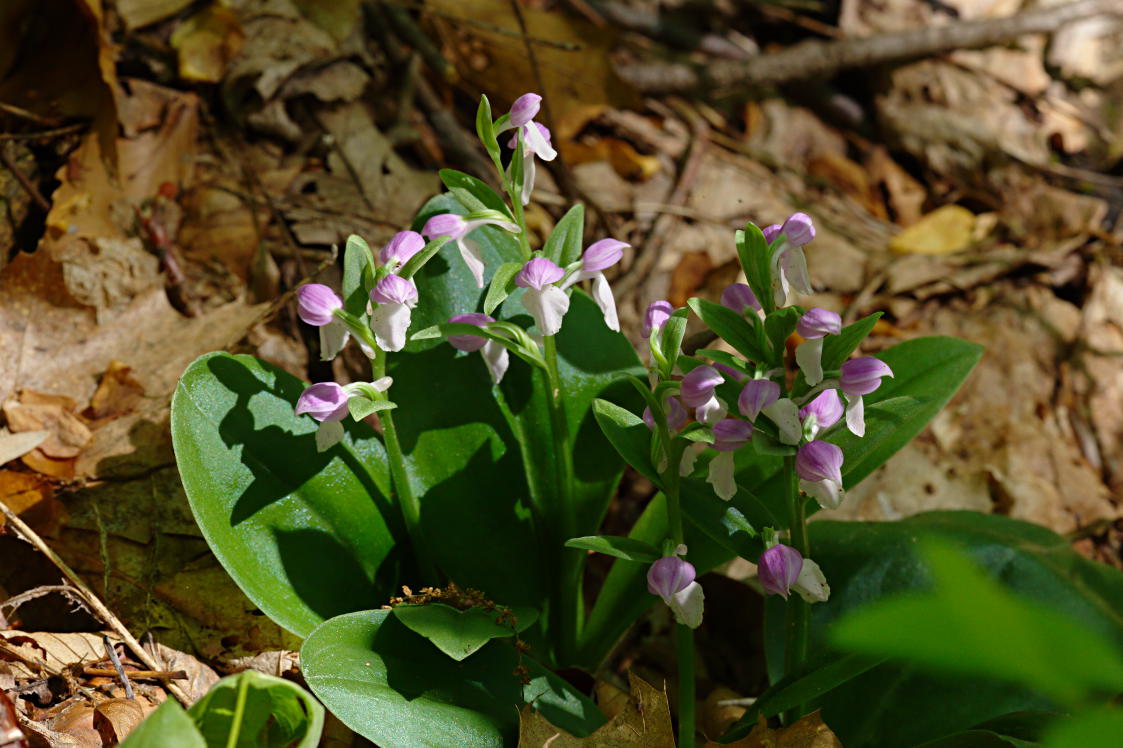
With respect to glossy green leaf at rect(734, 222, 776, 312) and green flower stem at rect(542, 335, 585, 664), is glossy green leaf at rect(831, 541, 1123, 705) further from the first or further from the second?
green flower stem at rect(542, 335, 585, 664)

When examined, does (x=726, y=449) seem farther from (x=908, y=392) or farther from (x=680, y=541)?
(x=908, y=392)

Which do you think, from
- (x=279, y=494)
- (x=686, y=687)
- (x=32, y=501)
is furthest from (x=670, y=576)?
(x=32, y=501)

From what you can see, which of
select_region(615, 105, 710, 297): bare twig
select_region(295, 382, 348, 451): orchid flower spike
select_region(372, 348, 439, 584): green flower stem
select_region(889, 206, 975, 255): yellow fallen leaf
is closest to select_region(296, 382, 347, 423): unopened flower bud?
select_region(295, 382, 348, 451): orchid flower spike

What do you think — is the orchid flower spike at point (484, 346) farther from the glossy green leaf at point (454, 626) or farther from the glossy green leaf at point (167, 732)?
the glossy green leaf at point (167, 732)

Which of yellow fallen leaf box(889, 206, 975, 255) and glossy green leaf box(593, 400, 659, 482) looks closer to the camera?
glossy green leaf box(593, 400, 659, 482)

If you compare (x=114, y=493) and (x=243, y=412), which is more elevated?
(x=243, y=412)

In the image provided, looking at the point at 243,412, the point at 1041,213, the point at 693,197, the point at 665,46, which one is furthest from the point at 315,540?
the point at 1041,213

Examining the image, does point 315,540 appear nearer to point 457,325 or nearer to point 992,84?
point 457,325
